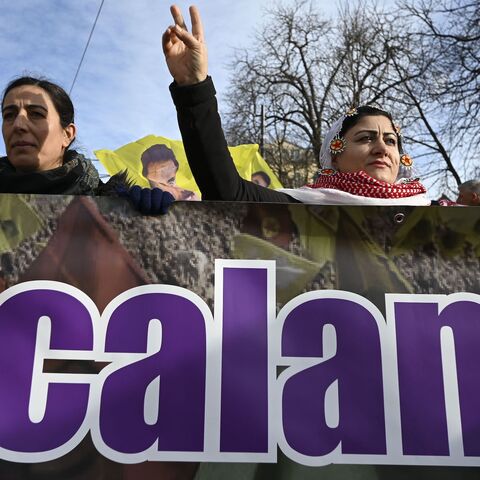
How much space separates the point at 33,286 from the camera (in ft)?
5.39

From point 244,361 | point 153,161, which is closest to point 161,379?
point 244,361

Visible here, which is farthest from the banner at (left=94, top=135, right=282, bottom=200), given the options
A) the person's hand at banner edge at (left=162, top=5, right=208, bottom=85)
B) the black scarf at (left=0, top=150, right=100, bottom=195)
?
the person's hand at banner edge at (left=162, top=5, right=208, bottom=85)

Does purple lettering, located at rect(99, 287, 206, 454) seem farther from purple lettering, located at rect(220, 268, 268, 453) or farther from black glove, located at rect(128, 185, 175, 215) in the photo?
black glove, located at rect(128, 185, 175, 215)

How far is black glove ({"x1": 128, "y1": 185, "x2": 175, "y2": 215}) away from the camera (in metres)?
1.70

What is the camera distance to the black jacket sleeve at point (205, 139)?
1.86 m

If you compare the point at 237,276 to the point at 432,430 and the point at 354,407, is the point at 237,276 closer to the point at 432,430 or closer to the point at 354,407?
the point at 354,407

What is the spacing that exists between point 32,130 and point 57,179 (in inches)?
9.9

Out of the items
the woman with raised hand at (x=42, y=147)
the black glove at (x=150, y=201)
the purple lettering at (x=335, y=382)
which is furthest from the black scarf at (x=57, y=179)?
the purple lettering at (x=335, y=382)

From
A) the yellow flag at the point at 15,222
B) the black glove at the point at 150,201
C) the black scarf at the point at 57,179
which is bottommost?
the yellow flag at the point at 15,222

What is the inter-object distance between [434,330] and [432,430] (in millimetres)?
257

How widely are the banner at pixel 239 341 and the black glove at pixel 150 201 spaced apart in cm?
3

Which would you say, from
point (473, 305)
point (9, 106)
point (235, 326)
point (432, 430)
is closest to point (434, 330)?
point (473, 305)

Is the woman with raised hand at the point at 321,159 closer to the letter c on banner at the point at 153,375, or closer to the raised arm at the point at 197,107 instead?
the raised arm at the point at 197,107

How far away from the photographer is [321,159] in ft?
7.98
